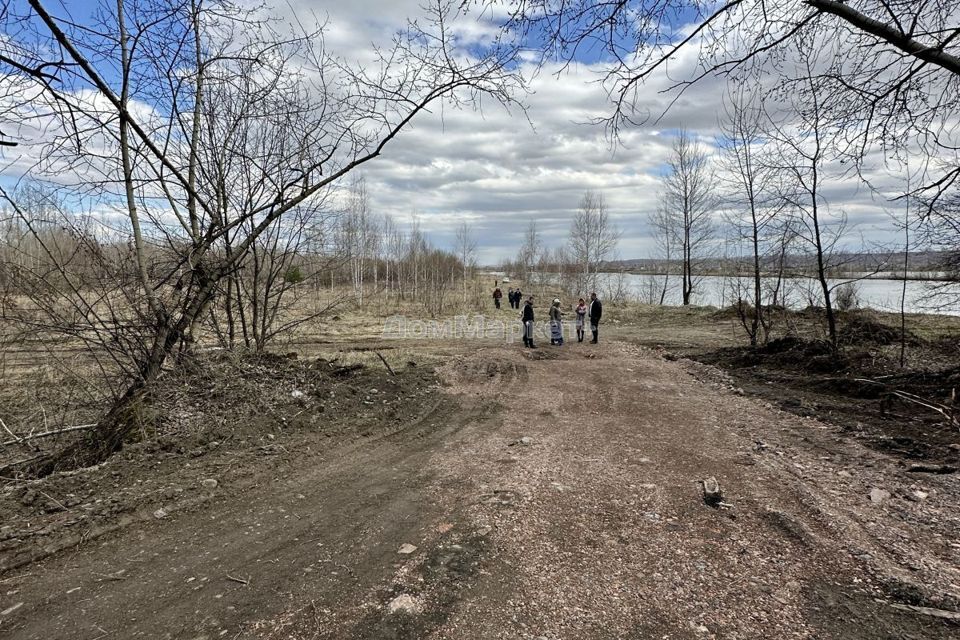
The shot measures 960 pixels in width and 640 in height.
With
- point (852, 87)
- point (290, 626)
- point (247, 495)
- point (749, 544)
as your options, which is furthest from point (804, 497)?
point (247, 495)

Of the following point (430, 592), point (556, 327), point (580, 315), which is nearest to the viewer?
point (430, 592)

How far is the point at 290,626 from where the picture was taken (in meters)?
2.51

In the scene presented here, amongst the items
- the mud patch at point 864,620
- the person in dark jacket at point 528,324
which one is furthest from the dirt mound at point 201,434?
the person in dark jacket at point 528,324

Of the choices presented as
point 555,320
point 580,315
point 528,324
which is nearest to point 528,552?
point 528,324

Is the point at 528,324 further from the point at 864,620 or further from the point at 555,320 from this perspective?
the point at 864,620

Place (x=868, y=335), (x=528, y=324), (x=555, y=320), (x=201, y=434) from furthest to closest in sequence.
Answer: (x=555, y=320) < (x=528, y=324) < (x=868, y=335) < (x=201, y=434)

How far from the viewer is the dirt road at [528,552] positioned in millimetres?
2570

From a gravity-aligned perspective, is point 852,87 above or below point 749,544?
above

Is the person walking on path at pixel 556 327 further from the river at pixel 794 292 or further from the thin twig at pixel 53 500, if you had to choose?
the thin twig at pixel 53 500

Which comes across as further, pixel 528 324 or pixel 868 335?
pixel 528 324

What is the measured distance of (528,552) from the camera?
3.27 metres

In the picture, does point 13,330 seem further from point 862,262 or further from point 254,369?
point 862,262

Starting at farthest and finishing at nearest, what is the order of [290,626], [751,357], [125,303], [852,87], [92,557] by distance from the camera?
1. [751,357]
2. [125,303]
3. [852,87]
4. [92,557]
5. [290,626]

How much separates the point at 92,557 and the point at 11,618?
0.57m
